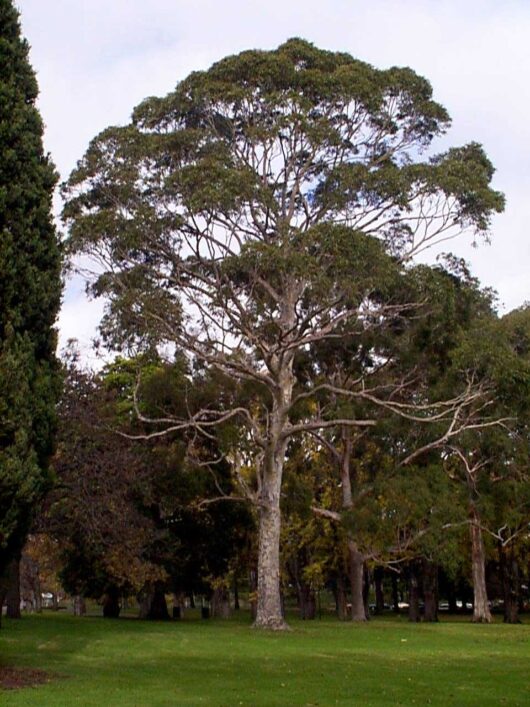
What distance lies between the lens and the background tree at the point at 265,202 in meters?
26.9

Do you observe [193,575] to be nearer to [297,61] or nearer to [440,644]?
[440,644]

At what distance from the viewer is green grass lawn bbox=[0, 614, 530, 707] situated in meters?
12.7

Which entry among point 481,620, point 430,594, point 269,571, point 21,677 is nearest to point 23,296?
point 21,677

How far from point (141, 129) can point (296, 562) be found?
26.2 meters

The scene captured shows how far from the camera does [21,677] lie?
47.4ft

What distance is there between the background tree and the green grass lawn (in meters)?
5.56

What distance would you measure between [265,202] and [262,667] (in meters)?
14.4

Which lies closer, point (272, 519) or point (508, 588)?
point (272, 519)

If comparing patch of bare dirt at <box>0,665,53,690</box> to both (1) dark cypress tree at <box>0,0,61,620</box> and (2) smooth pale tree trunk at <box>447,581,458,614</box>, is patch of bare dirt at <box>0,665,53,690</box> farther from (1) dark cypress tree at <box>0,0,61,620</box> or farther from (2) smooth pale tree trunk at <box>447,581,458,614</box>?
(2) smooth pale tree trunk at <box>447,581,458,614</box>

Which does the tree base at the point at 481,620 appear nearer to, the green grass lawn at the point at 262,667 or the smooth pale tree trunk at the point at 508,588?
the smooth pale tree trunk at the point at 508,588

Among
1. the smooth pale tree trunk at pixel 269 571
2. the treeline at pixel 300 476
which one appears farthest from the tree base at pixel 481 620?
the smooth pale tree trunk at pixel 269 571

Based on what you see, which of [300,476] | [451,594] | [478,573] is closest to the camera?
[300,476]

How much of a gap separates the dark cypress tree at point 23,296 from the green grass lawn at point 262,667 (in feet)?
9.35

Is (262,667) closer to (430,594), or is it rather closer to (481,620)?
(481,620)
